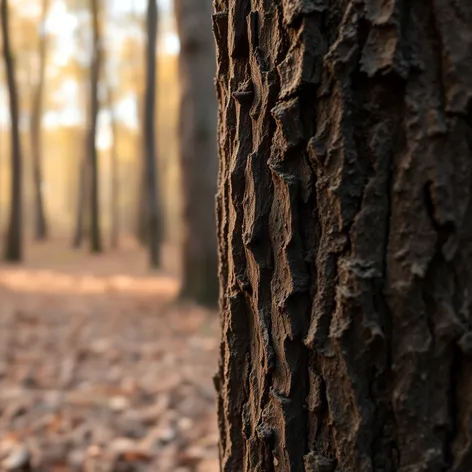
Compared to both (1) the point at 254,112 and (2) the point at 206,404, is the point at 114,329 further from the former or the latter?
(1) the point at 254,112

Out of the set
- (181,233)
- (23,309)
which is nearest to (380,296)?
(181,233)

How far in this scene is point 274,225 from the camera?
3.45ft

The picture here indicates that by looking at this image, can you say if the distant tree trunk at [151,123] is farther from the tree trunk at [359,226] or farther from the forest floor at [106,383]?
the tree trunk at [359,226]

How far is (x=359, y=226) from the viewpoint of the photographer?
0.90 meters

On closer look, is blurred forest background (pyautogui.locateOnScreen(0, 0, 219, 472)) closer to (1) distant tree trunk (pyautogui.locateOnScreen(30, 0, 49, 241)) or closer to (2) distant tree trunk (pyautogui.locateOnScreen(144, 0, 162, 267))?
(2) distant tree trunk (pyautogui.locateOnScreen(144, 0, 162, 267))

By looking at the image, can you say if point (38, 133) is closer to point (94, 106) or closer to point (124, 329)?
point (94, 106)

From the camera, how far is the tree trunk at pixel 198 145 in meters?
5.98

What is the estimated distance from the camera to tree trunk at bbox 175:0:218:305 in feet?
19.6

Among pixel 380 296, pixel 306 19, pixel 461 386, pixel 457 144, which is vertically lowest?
pixel 461 386

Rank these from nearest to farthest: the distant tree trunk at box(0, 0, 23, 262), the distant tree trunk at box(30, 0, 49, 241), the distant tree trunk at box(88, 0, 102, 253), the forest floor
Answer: the forest floor → the distant tree trunk at box(0, 0, 23, 262) → the distant tree trunk at box(88, 0, 102, 253) → the distant tree trunk at box(30, 0, 49, 241)

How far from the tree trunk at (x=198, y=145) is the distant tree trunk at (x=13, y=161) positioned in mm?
6153

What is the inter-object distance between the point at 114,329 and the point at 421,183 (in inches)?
194

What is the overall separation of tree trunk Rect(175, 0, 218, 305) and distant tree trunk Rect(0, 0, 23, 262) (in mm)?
6153

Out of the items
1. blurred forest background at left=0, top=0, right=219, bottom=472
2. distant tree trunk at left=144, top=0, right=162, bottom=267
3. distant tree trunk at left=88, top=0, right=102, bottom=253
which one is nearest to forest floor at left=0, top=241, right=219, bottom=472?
blurred forest background at left=0, top=0, right=219, bottom=472
